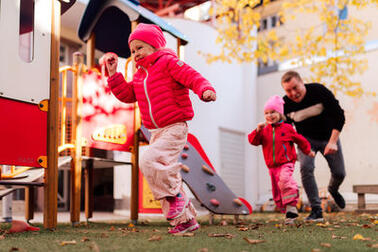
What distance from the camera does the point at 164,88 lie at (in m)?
3.30

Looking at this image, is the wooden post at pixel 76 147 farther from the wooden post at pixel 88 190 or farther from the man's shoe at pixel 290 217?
the man's shoe at pixel 290 217

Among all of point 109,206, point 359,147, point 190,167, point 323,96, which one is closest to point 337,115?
point 323,96

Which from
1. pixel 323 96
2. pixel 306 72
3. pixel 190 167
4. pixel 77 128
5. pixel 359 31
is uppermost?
pixel 359 31

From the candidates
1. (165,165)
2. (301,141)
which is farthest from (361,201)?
(165,165)

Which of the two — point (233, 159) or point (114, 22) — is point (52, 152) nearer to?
point (114, 22)

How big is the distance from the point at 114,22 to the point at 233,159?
6.63 meters

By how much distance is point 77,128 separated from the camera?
16.4ft

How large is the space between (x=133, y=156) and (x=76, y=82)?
108 centimetres

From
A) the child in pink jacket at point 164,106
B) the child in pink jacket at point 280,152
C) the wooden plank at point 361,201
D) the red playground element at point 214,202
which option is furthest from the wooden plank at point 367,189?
the child in pink jacket at point 164,106

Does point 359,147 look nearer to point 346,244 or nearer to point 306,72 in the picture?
→ point 306,72

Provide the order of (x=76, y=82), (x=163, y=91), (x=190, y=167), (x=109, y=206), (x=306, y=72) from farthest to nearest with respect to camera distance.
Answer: (x=109, y=206)
(x=306, y=72)
(x=76, y=82)
(x=190, y=167)
(x=163, y=91)

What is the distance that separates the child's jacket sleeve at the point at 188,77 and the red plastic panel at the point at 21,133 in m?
1.25

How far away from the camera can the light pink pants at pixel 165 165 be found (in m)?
3.16

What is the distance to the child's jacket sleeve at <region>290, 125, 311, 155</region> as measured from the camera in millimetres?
4492
